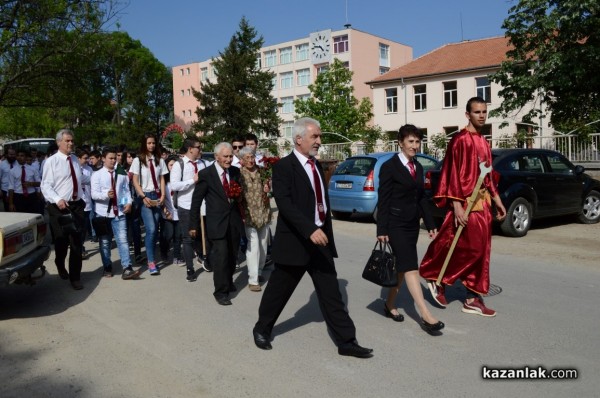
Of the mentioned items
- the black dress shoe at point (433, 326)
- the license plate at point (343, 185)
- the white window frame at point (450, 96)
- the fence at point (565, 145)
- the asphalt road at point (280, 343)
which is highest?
the white window frame at point (450, 96)

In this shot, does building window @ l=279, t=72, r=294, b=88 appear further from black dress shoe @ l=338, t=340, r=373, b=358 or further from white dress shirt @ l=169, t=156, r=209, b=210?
black dress shoe @ l=338, t=340, r=373, b=358

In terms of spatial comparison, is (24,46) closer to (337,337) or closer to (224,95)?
(337,337)

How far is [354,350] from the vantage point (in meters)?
4.57

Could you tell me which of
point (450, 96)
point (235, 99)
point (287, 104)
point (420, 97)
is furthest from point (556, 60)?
point (287, 104)

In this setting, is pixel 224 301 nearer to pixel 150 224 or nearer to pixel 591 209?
pixel 150 224

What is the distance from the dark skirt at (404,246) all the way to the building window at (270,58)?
→ 2859 inches

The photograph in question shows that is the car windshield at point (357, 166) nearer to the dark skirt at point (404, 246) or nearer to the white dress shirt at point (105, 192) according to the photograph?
the white dress shirt at point (105, 192)

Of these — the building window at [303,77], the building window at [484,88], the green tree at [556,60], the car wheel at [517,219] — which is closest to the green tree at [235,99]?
the building window at [484,88]

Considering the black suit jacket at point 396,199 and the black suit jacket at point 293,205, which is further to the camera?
the black suit jacket at point 396,199

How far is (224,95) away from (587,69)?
3436 centimetres

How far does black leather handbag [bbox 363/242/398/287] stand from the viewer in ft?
16.5

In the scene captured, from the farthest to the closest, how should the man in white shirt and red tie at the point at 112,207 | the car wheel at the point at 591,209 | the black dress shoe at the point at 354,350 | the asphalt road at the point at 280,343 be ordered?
the car wheel at the point at 591,209, the man in white shirt and red tie at the point at 112,207, the black dress shoe at the point at 354,350, the asphalt road at the point at 280,343

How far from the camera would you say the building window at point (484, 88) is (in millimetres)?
42000

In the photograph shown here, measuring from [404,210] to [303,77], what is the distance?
68.5 m
